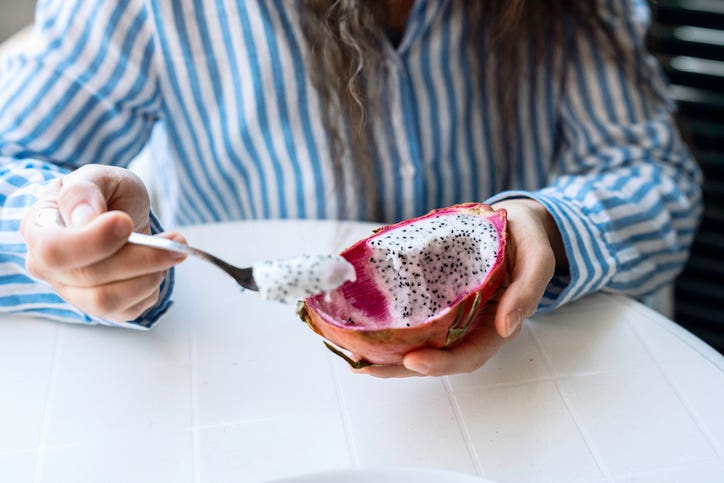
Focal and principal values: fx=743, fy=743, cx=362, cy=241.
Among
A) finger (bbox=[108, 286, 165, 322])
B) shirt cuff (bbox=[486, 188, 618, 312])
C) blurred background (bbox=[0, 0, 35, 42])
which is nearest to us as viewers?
finger (bbox=[108, 286, 165, 322])

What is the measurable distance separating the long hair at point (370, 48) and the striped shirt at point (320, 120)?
2 centimetres

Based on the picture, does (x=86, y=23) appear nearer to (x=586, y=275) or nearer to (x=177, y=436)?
(x=177, y=436)

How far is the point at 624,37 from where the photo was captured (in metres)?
1.16

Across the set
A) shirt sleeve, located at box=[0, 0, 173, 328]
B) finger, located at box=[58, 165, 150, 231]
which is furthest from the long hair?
finger, located at box=[58, 165, 150, 231]

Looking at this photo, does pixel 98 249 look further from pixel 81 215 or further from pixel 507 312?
pixel 507 312

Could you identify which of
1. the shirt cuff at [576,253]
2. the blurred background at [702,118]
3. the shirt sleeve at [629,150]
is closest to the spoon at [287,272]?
the shirt cuff at [576,253]

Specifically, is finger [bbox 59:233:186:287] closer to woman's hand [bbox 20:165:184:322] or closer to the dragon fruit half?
woman's hand [bbox 20:165:184:322]

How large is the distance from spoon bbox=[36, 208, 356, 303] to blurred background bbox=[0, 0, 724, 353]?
3.35ft

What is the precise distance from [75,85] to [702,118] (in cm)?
124

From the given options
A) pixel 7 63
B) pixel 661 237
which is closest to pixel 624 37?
pixel 661 237

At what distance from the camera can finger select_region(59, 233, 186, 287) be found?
2.08 feet

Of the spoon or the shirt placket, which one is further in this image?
the shirt placket

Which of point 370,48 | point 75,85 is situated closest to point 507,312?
point 370,48

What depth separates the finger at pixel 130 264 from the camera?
2.08 feet
